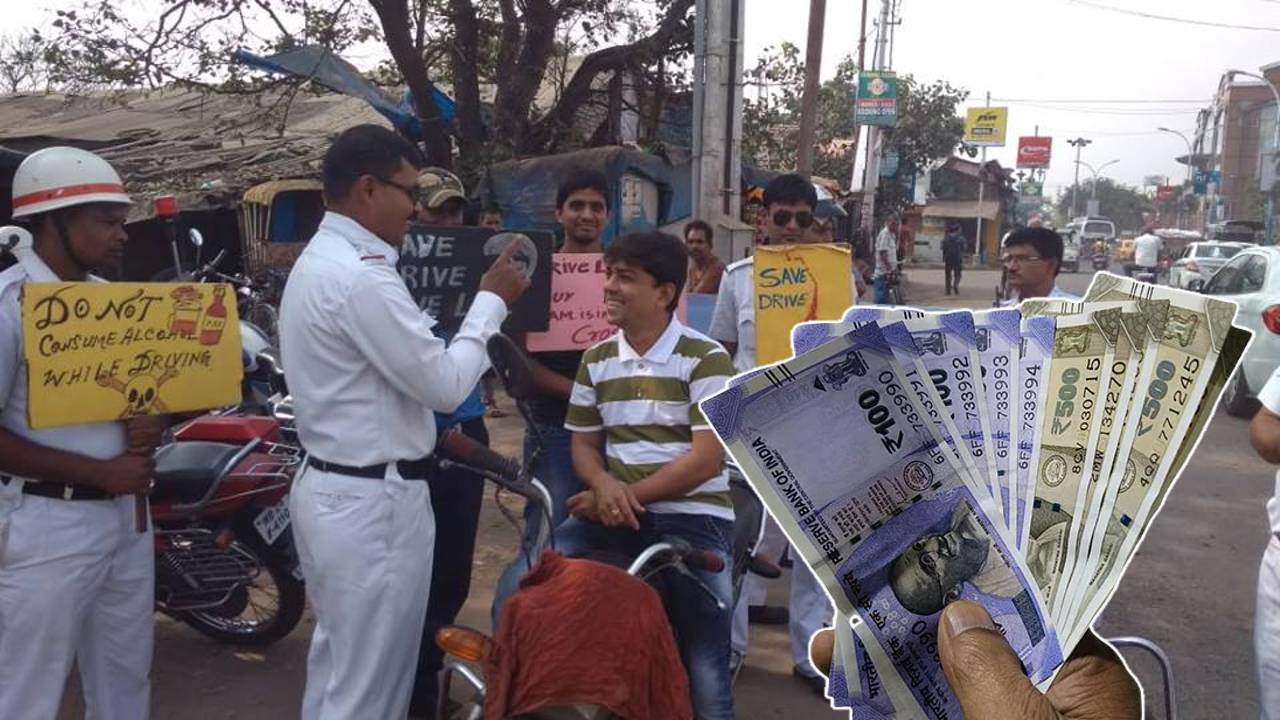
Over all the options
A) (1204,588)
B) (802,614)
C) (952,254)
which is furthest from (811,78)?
(952,254)

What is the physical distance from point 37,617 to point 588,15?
1046 centimetres

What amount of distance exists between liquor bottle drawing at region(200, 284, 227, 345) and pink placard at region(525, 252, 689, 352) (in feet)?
3.50

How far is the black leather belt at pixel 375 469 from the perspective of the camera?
237 centimetres

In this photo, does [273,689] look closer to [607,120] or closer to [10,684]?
[10,684]

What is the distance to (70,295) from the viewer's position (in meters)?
2.43

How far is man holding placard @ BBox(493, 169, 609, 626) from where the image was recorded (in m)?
3.49

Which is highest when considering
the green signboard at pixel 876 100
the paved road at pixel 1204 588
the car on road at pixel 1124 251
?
the green signboard at pixel 876 100

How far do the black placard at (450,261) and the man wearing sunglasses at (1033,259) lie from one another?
2065mm

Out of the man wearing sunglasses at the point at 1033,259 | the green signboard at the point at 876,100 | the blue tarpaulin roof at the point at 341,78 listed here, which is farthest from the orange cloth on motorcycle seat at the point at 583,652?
the green signboard at the point at 876,100

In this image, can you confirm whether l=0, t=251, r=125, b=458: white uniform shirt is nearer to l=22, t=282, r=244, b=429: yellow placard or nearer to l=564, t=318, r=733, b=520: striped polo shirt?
l=22, t=282, r=244, b=429: yellow placard

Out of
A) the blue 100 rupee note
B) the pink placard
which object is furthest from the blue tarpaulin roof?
the blue 100 rupee note

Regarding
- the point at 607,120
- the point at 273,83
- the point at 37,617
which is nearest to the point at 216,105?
the point at 273,83

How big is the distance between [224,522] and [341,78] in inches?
345

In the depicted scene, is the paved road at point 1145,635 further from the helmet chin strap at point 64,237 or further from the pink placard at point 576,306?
the helmet chin strap at point 64,237
